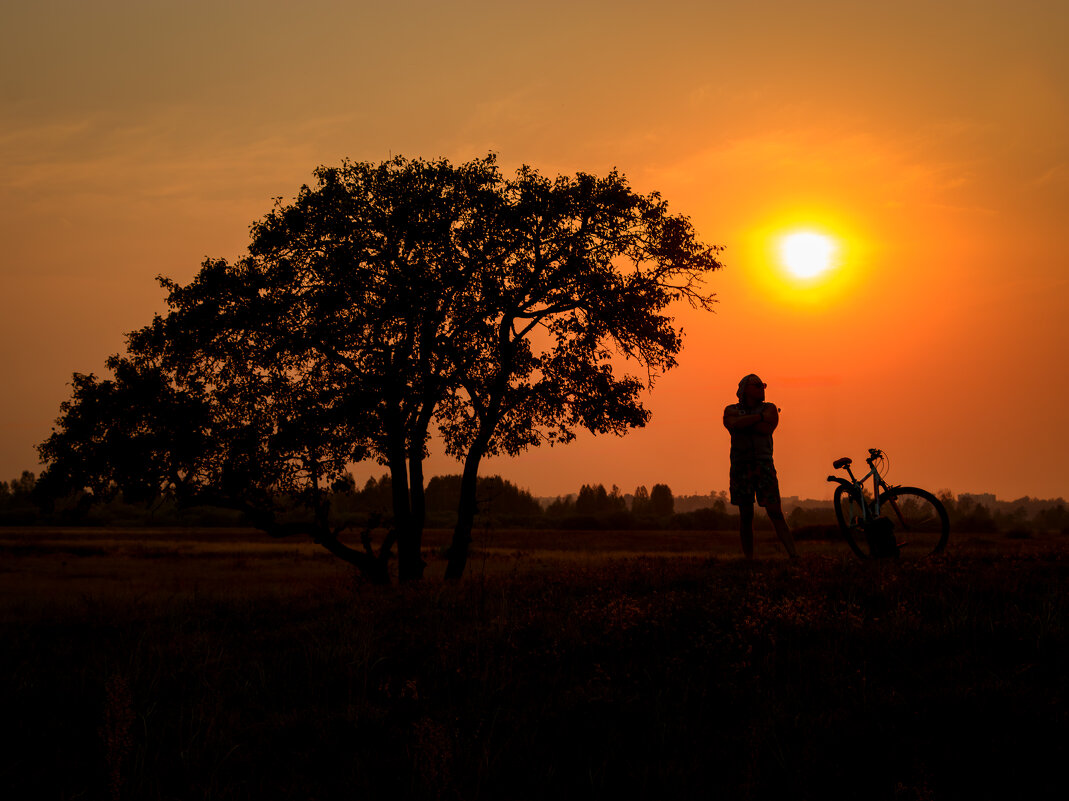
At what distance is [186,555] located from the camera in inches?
2173

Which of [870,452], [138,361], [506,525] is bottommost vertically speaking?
[506,525]

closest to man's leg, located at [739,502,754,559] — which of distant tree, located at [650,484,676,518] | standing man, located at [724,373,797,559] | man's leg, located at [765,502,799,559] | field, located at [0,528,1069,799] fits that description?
standing man, located at [724,373,797,559]

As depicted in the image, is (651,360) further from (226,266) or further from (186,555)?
(186,555)

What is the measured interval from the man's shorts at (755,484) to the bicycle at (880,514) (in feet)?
4.27

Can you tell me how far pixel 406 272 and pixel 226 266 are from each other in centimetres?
525

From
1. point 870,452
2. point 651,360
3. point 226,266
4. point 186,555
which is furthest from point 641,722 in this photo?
point 186,555

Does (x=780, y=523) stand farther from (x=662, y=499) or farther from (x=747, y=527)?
(x=662, y=499)

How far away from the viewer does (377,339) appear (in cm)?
1984

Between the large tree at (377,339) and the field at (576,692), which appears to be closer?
the field at (576,692)

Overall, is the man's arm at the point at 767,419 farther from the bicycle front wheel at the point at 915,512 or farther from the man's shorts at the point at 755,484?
the bicycle front wheel at the point at 915,512

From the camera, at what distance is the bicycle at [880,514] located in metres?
13.5

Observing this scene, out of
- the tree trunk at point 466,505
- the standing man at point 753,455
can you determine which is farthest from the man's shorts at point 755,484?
the tree trunk at point 466,505

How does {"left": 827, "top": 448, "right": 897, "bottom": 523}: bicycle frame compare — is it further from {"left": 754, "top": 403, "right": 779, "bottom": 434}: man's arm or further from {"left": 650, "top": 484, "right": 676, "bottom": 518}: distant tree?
{"left": 650, "top": 484, "right": 676, "bottom": 518}: distant tree

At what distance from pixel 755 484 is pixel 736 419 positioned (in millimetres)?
1303
